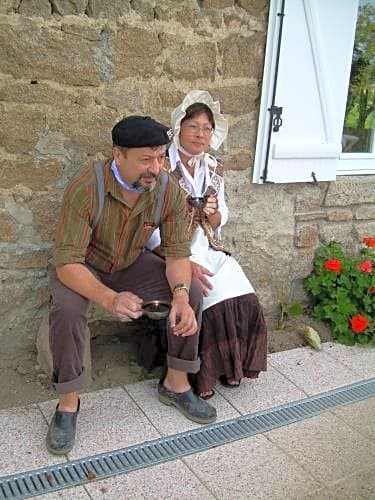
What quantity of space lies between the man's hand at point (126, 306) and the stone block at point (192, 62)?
1.36 meters

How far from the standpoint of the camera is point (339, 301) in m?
3.79

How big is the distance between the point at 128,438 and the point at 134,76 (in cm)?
179

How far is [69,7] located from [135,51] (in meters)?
0.39

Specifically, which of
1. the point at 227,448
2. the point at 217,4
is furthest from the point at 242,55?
the point at 227,448

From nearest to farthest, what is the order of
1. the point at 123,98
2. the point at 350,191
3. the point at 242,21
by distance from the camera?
the point at 123,98 → the point at 242,21 → the point at 350,191

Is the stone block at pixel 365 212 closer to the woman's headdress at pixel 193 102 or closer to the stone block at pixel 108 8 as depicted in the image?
the woman's headdress at pixel 193 102

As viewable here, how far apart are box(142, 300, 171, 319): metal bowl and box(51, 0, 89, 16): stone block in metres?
1.42

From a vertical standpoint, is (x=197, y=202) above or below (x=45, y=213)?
above

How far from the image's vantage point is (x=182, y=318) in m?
2.54

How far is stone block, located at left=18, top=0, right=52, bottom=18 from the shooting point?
103 inches

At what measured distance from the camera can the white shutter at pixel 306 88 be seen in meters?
3.34

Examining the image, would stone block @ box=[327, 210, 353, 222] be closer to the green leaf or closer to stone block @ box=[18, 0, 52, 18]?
the green leaf

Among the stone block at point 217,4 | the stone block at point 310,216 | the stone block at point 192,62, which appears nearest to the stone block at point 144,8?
the stone block at point 192,62

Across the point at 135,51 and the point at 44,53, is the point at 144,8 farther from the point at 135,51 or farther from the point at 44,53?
the point at 44,53
